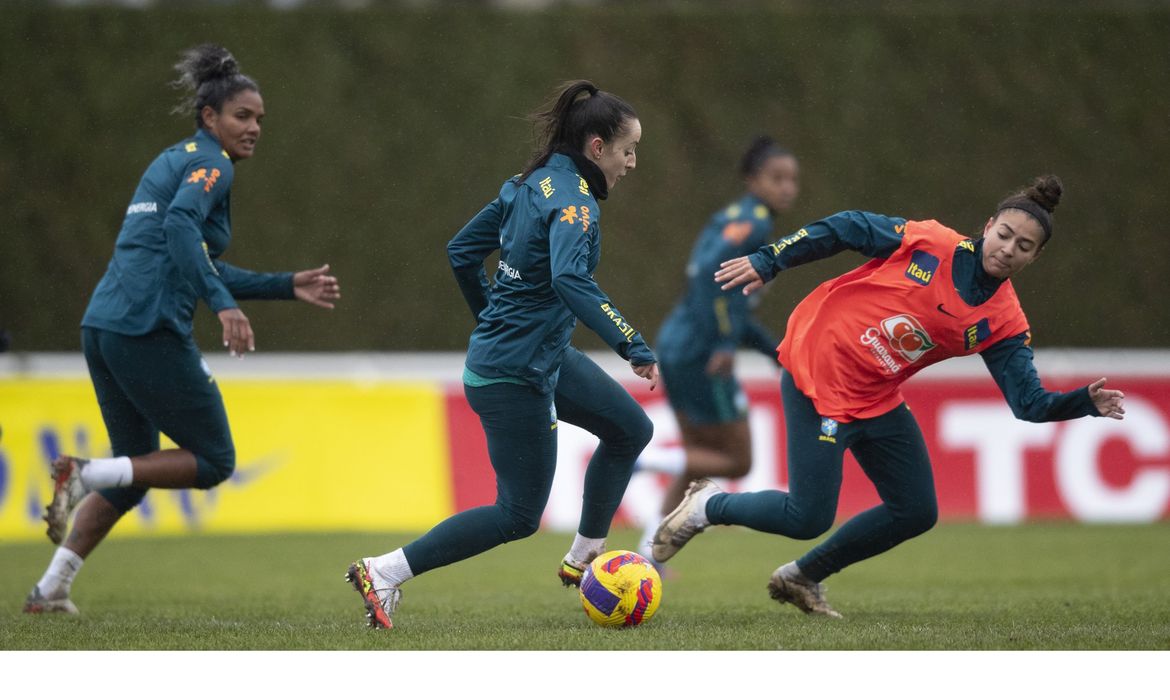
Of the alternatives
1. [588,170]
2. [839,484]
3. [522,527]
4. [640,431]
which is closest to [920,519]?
[839,484]

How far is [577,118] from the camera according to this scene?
610 cm

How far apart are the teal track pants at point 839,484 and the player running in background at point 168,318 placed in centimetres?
212

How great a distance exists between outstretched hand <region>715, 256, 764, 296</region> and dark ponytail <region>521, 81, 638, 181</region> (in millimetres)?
709

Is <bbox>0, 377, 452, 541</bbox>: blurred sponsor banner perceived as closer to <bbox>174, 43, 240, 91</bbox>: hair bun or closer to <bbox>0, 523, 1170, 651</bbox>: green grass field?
<bbox>0, 523, 1170, 651</bbox>: green grass field

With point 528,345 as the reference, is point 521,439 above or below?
below

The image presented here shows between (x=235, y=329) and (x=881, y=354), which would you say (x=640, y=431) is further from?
(x=235, y=329)

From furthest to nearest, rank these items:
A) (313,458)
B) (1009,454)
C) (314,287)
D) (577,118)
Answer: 1. (1009,454)
2. (313,458)
3. (314,287)
4. (577,118)

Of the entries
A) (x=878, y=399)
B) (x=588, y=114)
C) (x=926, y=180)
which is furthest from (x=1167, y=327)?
(x=588, y=114)

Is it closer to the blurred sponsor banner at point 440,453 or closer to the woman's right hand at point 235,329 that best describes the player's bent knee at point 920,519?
the woman's right hand at point 235,329

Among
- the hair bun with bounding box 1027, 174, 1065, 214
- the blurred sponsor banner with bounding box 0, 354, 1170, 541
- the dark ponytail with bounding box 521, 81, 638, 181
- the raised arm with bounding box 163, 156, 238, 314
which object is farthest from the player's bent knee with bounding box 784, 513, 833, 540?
the blurred sponsor banner with bounding box 0, 354, 1170, 541

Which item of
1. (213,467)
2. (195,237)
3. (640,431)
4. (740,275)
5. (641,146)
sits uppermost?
(641,146)

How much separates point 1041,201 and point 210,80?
12.2 feet

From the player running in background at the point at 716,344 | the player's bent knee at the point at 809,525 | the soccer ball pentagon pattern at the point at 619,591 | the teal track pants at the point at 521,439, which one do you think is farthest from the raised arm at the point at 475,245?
the player running in background at the point at 716,344

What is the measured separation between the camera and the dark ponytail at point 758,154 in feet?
31.2
